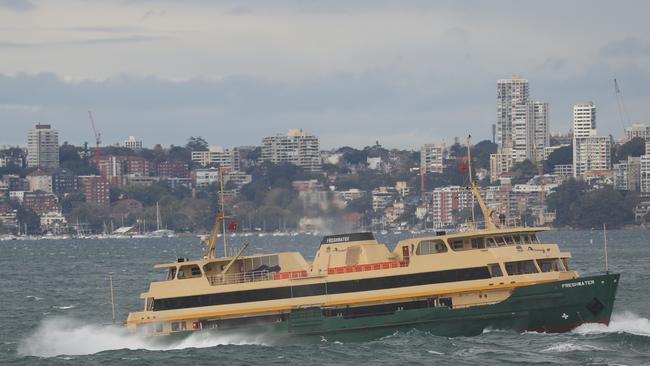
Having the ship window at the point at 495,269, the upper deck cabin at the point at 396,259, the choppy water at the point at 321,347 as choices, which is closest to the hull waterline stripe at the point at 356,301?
the ship window at the point at 495,269

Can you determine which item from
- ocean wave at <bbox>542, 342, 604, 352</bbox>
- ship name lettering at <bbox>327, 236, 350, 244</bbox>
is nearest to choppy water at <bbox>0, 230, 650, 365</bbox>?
ocean wave at <bbox>542, 342, 604, 352</bbox>

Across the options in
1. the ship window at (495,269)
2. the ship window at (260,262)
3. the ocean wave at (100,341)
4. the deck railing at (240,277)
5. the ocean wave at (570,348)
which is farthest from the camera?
the ship window at (260,262)

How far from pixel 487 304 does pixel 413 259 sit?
273 cm

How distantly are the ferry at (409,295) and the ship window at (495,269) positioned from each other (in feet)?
0.10

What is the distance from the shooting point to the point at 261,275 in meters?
48.0

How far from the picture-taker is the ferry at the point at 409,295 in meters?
46.2

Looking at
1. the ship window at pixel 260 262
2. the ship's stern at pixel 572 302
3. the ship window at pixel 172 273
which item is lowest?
the ship's stern at pixel 572 302

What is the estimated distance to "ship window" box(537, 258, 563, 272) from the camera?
47.0 m

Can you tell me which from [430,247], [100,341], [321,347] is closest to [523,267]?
[430,247]

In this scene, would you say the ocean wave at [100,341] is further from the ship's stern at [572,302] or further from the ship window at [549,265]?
the ship window at [549,265]

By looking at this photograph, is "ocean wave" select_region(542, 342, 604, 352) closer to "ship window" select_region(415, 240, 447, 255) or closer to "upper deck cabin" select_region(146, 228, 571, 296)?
"upper deck cabin" select_region(146, 228, 571, 296)

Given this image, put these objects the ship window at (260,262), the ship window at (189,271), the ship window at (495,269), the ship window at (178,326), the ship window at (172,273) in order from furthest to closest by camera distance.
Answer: the ship window at (260,262), the ship window at (172,273), the ship window at (189,271), the ship window at (178,326), the ship window at (495,269)

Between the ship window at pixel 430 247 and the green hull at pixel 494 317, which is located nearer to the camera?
the green hull at pixel 494 317

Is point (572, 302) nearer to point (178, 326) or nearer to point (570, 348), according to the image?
point (570, 348)
